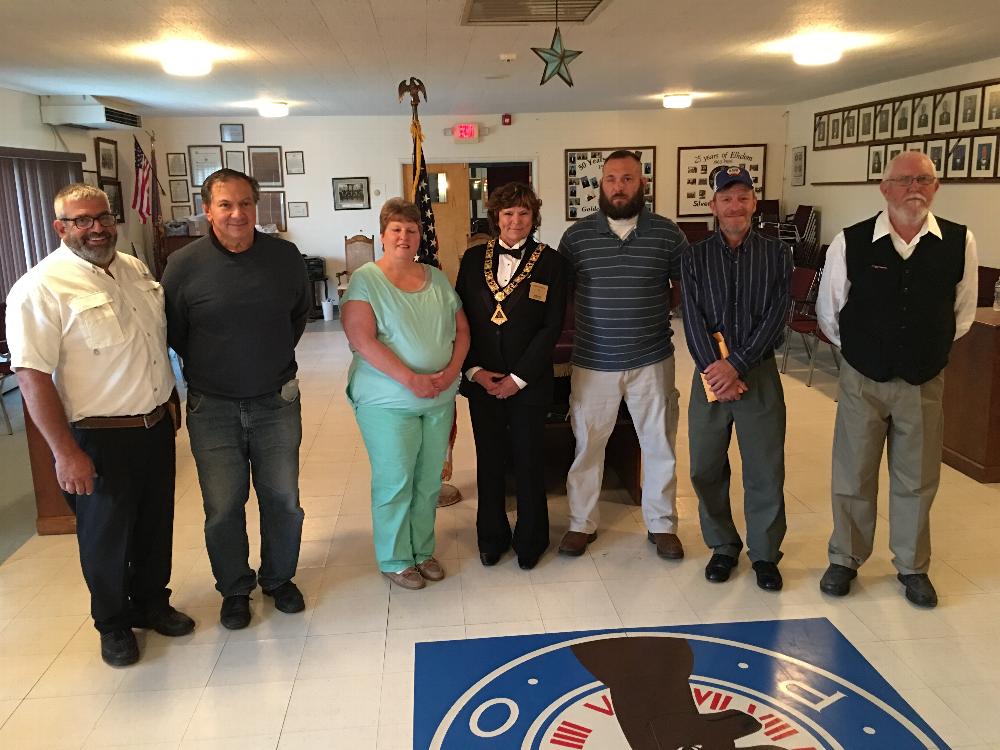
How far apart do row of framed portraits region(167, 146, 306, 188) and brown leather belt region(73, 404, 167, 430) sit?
9344 millimetres

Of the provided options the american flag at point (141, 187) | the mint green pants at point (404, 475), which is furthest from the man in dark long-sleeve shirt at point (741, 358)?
the american flag at point (141, 187)

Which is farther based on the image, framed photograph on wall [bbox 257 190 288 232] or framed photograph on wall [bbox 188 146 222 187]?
framed photograph on wall [bbox 257 190 288 232]

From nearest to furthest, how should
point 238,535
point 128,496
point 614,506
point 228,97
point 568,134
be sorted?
1. point 128,496
2. point 238,535
3. point 614,506
4. point 228,97
5. point 568,134

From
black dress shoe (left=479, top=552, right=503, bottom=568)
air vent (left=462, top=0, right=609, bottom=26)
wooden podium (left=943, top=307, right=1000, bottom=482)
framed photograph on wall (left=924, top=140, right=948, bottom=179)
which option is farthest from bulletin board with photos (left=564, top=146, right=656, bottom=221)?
black dress shoe (left=479, top=552, right=503, bottom=568)

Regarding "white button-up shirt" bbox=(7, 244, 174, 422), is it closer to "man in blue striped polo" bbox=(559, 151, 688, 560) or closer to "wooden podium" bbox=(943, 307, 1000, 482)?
"man in blue striped polo" bbox=(559, 151, 688, 560)

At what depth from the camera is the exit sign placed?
11586 millimetres

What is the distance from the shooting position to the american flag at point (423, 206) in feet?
14.3

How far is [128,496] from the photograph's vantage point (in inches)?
110

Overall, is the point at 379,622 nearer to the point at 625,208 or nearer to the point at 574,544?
the point at 574,544

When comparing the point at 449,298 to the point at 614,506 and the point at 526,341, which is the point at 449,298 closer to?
the point at 526,341

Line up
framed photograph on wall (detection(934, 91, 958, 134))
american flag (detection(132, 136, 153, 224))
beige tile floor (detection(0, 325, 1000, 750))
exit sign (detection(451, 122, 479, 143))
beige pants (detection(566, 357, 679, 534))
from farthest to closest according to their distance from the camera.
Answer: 1. exit sign (detection(451, 122, 479, 143))
2. american flag (detection(132, 136, 153, 224))
3. framed photograph on wall (detection(934, 91, 958, 134))
4. beige pants (detection(566, 357, 679, 534))
5. beige tile floor (detection(0, 325, 1000, 750))

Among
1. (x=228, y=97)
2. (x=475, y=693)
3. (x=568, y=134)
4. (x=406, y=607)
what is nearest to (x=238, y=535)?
(x=406, y=607)

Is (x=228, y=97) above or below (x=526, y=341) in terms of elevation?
above

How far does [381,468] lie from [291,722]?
3.31 feet
